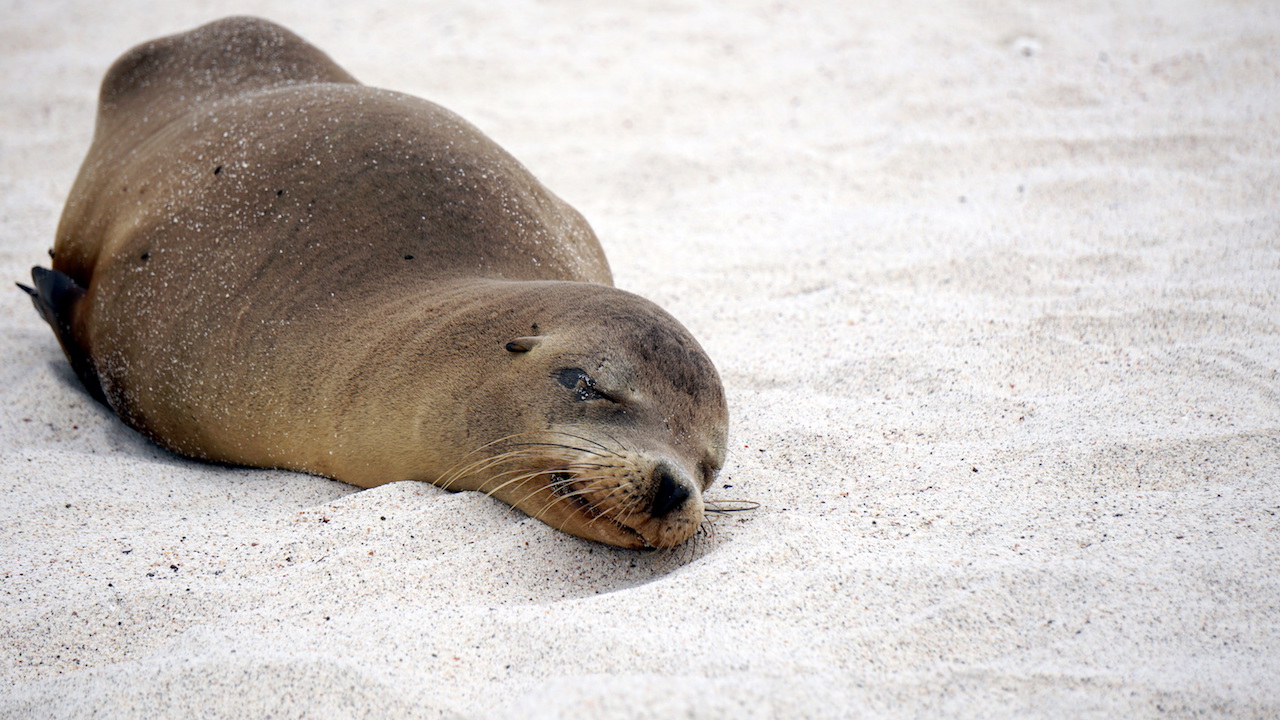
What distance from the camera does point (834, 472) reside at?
Result: 9.16 ft

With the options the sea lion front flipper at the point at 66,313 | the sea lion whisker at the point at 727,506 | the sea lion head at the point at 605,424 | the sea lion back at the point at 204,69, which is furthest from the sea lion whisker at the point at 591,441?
the sea lion back at the point at 204,69

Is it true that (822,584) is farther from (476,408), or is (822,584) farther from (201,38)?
(201,38)

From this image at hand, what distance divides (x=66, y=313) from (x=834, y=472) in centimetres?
243

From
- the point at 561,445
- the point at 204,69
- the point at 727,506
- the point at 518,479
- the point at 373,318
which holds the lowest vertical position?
the point at 727,506

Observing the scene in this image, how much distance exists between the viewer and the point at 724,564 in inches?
90.7

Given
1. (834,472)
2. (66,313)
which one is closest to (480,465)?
(834,472)

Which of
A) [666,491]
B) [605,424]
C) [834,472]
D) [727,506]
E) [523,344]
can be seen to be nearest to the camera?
[666,491]

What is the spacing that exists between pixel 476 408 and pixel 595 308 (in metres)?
0.37

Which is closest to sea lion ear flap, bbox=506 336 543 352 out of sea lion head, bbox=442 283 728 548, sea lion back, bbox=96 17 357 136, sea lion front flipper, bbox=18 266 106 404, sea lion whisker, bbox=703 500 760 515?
sea lion head, bbox=442 283 728 548

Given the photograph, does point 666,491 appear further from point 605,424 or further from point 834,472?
point 834,472

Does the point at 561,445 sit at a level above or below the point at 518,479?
above

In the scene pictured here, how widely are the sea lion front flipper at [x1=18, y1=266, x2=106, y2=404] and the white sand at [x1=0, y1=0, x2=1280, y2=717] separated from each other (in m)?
0.09

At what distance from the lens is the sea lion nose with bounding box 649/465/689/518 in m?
2.31

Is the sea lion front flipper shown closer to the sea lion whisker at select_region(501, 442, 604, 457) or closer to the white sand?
the white sand
